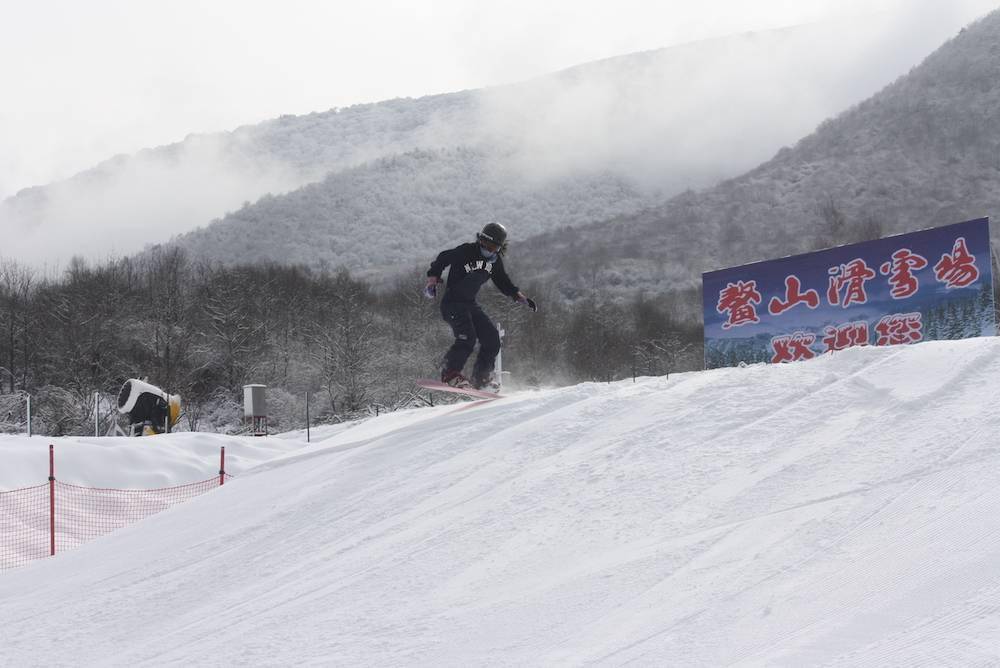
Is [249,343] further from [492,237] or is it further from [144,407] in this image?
[492,237]

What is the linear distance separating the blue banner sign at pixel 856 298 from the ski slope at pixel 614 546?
5.23 metres

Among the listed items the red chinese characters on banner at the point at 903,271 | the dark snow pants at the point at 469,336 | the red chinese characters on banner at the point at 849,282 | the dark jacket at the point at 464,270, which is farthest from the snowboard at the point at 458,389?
the red chinese characters on banner at the point at 903,271

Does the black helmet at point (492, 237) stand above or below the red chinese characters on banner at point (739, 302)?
above

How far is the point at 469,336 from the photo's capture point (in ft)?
33.1

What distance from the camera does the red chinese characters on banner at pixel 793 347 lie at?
13445 millimetres

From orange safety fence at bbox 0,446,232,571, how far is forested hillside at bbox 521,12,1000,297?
166 ft

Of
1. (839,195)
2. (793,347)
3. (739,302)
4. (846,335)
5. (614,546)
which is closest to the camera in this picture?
(614,546)

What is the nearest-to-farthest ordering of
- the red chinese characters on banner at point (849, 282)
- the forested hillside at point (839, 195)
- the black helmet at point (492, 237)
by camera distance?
1. the black helmet at point (492, 237)
2. the red chinese characters on banner at point (849, 282)
3. the forested hillside at point (839, 195)

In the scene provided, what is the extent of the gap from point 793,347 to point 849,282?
135 centimetres

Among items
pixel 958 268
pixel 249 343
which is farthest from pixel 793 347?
pixel 249 343

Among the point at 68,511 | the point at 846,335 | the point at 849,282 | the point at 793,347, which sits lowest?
the point at 68,511

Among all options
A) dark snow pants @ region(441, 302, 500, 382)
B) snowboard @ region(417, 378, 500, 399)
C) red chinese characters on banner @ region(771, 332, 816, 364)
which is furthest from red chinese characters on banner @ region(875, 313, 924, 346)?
snowboard @ region(417, 378, 500, 399)

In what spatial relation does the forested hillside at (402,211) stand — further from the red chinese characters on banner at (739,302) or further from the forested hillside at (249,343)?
the red chinese characters on banner at (739,302)

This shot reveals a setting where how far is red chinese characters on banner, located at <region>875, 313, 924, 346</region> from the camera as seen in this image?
476 inches
